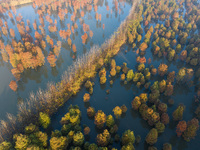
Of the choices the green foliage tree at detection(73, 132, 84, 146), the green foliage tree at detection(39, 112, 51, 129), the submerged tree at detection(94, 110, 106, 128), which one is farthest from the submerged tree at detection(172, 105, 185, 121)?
the green foliage tree at detection(39, 112, 51, 129)

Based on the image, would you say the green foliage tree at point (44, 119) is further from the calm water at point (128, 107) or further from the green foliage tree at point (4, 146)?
the green foliage tree at point (4, 146)

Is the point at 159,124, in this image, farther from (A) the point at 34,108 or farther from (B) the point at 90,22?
(B) the point at 90,22

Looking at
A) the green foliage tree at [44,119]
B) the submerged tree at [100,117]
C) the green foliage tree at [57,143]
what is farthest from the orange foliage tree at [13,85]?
the submerged tree at [100,117]

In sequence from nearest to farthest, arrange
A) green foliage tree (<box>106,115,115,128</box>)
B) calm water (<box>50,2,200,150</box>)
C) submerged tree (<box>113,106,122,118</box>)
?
1. green foliage tree (<box>106,115,115,128</box>)
2. calm water (<box>50,2,200,150</box>)
3. submerged tree (<box>113,106,122,118</box>)

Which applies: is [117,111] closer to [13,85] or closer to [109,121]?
[109,121]

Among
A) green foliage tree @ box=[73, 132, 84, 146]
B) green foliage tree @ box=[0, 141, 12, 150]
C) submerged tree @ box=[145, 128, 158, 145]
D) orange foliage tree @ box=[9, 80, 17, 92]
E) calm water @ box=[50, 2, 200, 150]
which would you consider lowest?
calm water @ box=[50, 2, 200, 150]

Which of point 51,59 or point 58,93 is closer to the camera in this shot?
point 58,93

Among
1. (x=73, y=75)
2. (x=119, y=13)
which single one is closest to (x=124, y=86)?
(x=73, y=75)

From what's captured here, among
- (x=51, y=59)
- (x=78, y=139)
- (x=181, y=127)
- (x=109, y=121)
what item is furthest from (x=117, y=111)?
(x=51, y=59)

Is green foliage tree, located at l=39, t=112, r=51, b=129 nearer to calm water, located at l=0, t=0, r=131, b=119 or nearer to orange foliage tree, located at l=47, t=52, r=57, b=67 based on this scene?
calm water, located at l=0, t=0, r=131, b=119
